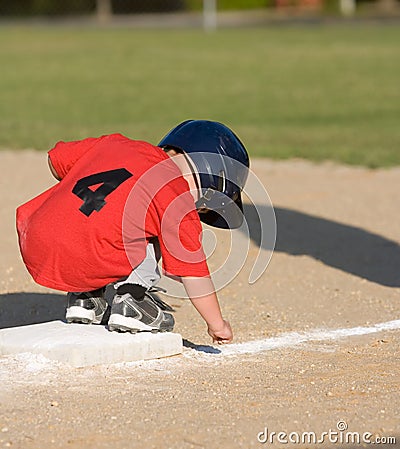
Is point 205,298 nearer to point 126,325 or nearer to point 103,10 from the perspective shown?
point 126,325

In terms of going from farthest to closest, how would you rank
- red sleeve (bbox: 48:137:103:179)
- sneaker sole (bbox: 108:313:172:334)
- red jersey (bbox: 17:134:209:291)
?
1. red sleeve (bbox: 48:137:103:179)
2. sneaker sole (bbox: 108:313:172:334)
3. red jersey (bbox: 17:134:209:291)

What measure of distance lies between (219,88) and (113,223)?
14.3 metres

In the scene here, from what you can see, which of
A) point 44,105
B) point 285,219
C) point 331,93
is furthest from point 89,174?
point 331,93

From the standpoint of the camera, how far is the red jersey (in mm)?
4031

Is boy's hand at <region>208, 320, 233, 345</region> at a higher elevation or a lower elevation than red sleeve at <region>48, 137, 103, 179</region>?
lower

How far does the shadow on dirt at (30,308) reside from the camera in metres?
5.15

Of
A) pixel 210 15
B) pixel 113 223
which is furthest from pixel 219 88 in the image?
pixel 210 15

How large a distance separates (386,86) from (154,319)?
1460 centimetres

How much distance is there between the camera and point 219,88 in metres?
18.2

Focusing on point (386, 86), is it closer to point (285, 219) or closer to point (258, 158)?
point (258, 158)

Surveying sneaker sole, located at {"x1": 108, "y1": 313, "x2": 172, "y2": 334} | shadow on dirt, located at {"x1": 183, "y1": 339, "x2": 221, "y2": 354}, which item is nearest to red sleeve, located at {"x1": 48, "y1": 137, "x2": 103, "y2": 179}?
sneaker sole, located at {"x1": 108, "y1": 313, "x2": 172, "y2": 334}

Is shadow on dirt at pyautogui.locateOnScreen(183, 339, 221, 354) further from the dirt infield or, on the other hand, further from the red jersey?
the red jersey

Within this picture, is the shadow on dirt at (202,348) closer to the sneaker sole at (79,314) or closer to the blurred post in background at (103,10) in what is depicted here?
the sneaker sole at (79,314)

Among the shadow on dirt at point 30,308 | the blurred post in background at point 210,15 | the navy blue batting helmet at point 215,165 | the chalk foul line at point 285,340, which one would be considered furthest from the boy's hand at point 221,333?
the blurred post in background at point 210,15
